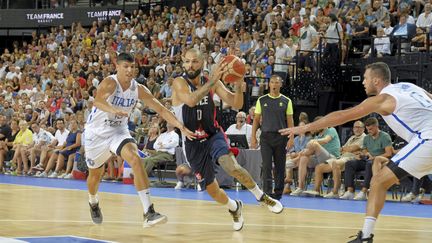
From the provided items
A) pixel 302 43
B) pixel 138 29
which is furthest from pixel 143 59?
pixel 302 43

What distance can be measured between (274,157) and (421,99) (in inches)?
227

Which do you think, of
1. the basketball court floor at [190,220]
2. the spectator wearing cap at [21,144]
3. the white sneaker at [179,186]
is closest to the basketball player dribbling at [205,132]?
the basketball court floor at [190,220]

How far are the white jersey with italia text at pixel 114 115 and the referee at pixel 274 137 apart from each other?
13.2 feet

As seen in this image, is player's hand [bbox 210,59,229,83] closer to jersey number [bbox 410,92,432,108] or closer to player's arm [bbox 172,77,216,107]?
player's arm [bbox 172,77,216,107]

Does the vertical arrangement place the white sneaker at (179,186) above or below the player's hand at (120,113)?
below

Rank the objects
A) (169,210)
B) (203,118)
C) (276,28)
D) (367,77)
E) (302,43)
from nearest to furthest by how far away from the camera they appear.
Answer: (367,77) → (203,118) → (169,210) → (302,43) → (276,28)

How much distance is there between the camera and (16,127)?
74.2ft

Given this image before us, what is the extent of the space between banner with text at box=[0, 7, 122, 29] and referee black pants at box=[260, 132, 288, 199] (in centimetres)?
1954

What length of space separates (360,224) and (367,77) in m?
2.88

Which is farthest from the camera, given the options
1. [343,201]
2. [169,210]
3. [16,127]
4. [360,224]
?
[16,127]

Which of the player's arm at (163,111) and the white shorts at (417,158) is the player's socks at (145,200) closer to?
the player's arm at (163,111)

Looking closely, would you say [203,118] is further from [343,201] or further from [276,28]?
[276,28]

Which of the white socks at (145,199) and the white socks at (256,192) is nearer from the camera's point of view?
the white socks at (145,199)

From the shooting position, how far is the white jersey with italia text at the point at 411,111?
678cm
